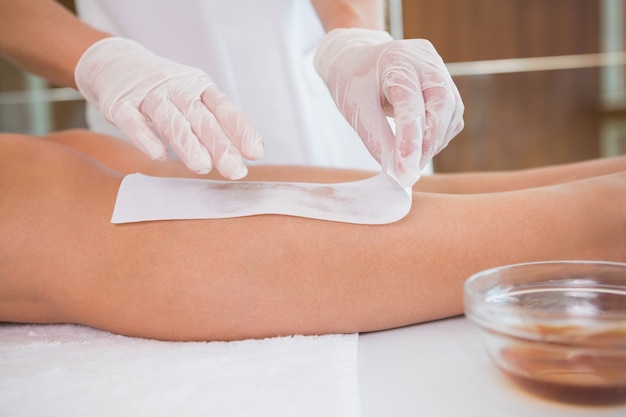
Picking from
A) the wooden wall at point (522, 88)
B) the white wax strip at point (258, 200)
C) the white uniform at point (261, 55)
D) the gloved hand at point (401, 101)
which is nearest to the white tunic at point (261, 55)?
the white uniform at point (261, 55)

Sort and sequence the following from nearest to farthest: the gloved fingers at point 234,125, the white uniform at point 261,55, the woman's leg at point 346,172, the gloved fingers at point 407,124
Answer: the gloved fingers at point 407,124 < the gloved fingers at point 234,125 < the woman's leg at point 346,172 < the white uniform at point 261,55

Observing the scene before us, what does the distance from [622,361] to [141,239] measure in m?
0.59

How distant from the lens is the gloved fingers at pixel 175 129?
878 millimetres

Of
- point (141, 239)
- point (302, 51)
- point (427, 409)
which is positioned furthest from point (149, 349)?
point (302, 51)

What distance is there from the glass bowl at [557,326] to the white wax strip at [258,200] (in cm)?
19

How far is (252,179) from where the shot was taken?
1.09 meters

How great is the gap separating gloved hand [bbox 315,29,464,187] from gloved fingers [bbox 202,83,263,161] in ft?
0.55

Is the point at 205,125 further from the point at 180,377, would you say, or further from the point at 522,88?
the point at 522,88

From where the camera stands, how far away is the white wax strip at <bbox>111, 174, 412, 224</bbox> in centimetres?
83

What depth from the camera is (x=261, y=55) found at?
1.47 meters

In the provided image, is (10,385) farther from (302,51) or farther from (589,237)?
(302,51)

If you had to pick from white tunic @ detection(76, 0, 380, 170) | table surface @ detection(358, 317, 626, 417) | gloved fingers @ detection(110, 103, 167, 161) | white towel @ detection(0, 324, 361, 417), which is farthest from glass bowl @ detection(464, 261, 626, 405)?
white tunic @ detection(76, 0, 380, 170)

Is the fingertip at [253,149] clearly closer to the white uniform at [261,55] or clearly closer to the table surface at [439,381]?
the table surface at [439,381]

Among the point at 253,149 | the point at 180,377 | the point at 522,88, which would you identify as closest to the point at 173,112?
the point at 253,149
